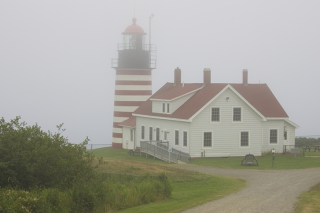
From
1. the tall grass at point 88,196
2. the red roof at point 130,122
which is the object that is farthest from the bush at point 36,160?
the red roof at point 130,122

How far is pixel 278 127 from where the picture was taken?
35500mm

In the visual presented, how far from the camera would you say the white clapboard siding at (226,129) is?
104 ft

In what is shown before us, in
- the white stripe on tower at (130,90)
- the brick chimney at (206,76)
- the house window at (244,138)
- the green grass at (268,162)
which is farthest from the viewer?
the white stripe on tower at (130,90)

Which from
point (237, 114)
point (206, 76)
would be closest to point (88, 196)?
point (237, 114)

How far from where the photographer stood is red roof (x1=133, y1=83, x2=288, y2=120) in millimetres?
32812

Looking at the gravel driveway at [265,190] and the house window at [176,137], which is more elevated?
the house window at [176,137]

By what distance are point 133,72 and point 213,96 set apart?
42.6 ft

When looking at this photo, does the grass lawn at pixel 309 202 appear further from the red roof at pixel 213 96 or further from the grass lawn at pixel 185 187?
the red roof at pixel 213 96

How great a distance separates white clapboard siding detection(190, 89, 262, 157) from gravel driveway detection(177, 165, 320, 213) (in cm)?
592

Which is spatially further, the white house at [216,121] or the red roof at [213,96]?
the red roof at [213,96]

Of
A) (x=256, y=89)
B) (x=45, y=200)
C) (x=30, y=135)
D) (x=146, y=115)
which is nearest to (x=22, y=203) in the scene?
(x=45, y=200)

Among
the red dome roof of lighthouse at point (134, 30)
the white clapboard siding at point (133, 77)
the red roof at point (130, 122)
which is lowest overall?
the red roof at point (130, 122)

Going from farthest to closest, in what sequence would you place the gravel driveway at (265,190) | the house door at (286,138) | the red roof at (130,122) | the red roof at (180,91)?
the red roof at (130,122), the house door at (286,138), the red roof at (180,91), the gravel driveway at (265,190)

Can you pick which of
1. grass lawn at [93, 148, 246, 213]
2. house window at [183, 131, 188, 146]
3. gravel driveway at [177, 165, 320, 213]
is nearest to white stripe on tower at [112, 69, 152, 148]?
house window at [183, 131, 188, 146]
